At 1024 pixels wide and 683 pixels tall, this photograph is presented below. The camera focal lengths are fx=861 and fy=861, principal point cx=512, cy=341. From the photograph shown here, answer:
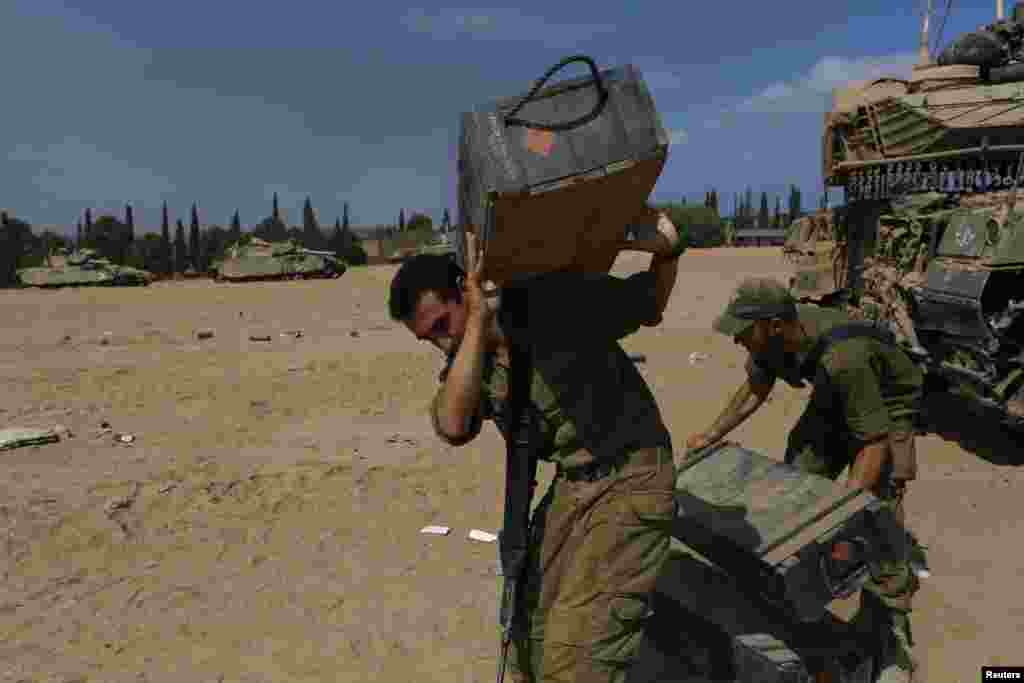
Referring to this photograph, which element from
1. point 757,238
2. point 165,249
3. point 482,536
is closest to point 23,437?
point 482,536

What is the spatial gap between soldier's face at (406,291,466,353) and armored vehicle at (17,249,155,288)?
26614 millimetres

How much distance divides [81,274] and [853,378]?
27110 mm

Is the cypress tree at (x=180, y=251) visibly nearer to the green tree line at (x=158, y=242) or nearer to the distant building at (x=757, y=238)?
the green tree line at (x=158, y=242)

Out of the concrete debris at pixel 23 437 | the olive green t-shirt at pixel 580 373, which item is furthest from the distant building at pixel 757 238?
the olive green t-shirt at pixel 580 373

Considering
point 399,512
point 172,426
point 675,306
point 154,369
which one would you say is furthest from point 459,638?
point 675,306

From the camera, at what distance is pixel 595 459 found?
2523 millimetres

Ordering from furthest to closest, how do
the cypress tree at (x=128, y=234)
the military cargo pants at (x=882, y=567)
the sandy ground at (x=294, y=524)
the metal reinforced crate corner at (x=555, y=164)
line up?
the cypress tree at (x=128, y=234)
the sandy ground at (x=294, y=524)
the military cargo pants at (x=882, y=567)
the metal reinforced crate corner at (x=555, y=164)

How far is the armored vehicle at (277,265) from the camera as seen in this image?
26.4m

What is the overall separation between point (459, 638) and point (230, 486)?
2.64 metres

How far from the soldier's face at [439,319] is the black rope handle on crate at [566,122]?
55 cm

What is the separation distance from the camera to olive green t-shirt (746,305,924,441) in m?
3.57

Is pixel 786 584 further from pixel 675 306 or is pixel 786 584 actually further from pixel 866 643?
pixel 675 306

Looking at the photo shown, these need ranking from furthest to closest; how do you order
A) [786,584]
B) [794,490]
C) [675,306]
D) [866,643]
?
[675,306], [866,643], [794,490], [786,584]

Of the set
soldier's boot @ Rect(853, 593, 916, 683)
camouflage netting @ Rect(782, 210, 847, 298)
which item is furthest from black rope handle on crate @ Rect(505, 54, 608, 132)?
camouflage netting @ Rect(782, 210, 847, 298)
